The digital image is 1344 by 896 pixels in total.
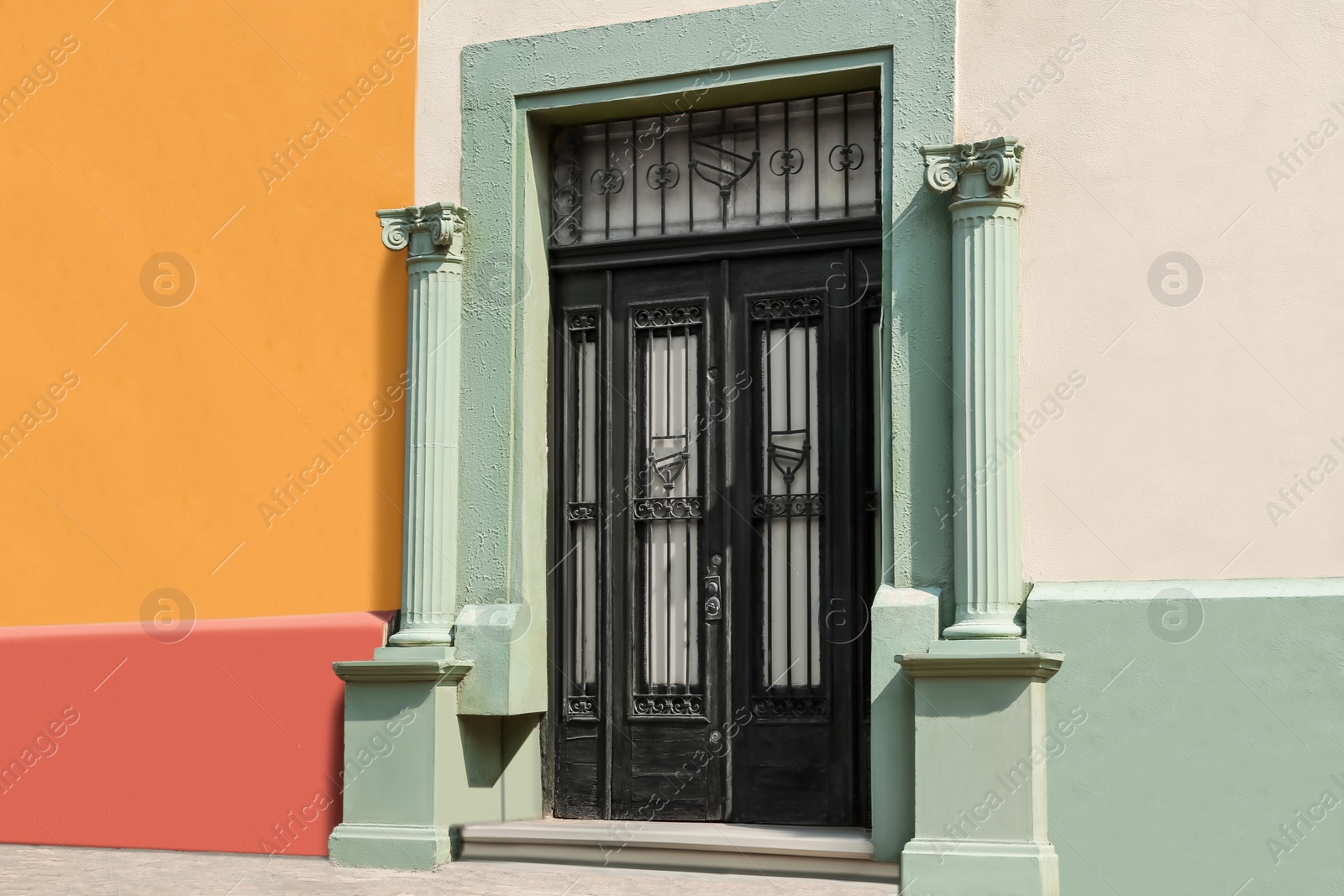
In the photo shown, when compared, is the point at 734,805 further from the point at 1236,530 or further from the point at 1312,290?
the point at 1312,290

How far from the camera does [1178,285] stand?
6.60 metres

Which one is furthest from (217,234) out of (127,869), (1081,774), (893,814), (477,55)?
(1081,774)

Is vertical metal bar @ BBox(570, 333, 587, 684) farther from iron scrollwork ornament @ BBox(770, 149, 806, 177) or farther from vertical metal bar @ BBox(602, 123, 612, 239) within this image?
iron scrollwork ornament @ BBox(770, 149, 806, 177)

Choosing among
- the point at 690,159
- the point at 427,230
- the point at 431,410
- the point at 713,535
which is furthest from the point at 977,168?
the point at 431,410

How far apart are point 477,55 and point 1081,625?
13.6 feet

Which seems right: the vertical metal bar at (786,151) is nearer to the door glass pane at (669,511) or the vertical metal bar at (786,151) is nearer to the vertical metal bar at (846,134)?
the vertical metal bar at (846,134)

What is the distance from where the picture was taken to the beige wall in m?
6.39

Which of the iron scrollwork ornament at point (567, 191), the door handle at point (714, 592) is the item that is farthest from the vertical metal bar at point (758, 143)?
the door handle at point (714, 592)

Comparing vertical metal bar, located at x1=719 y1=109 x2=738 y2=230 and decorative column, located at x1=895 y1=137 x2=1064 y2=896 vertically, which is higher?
vertical metal bar, located at x1=719 y1=109 x2=738 y2=230

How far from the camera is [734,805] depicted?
7445 mm

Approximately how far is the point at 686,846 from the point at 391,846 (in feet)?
4.67

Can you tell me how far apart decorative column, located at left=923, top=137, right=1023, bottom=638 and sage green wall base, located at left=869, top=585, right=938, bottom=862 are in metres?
0.19

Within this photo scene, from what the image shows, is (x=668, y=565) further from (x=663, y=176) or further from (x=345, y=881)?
(x=345, y=881)

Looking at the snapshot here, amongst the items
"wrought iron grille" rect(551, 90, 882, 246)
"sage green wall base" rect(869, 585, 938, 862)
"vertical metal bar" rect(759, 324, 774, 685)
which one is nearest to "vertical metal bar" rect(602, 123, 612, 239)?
"wrought iron grille" rect(551, 90, 882, 246)
